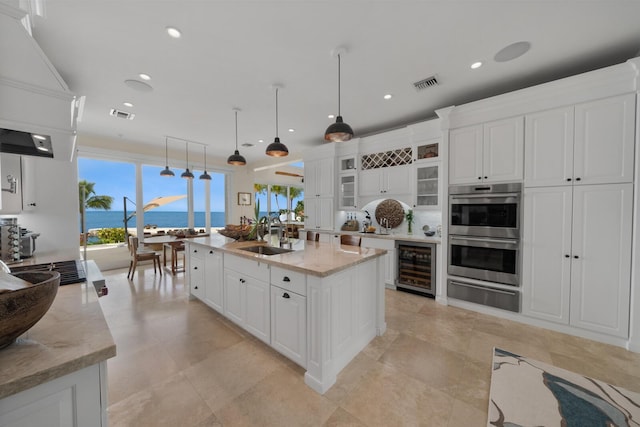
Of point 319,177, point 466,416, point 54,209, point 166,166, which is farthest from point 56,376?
point 166,166

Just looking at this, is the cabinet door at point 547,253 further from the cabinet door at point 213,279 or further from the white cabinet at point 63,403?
the white cabinet at point 63,403

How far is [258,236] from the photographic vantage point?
125 inches

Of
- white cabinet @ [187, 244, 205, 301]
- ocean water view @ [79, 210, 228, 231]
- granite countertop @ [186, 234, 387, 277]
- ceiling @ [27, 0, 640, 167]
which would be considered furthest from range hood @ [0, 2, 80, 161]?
ocean water view @ [79, 210, 228, 231]

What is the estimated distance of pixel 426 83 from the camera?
9.50 ft

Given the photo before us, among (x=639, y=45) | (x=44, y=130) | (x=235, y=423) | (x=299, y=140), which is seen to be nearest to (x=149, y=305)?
(x=235, y=423)

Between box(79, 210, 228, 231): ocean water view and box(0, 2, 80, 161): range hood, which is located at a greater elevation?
box(0, 2, 80, 161): range hood

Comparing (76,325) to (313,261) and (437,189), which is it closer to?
(313,261)

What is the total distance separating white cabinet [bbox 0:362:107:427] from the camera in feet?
2.11

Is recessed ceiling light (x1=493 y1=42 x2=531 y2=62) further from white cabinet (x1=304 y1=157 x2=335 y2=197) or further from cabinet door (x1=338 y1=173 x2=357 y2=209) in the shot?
white cabinet (x1=304 y1=157 x2=335 y2=197)

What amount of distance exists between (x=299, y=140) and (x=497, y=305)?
457 centimetres

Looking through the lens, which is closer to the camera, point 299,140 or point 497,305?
point 497,305

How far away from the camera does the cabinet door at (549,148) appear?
2533mm

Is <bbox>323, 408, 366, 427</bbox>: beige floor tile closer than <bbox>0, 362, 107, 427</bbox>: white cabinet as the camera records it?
No

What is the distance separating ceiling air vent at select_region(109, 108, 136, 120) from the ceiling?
12cm
